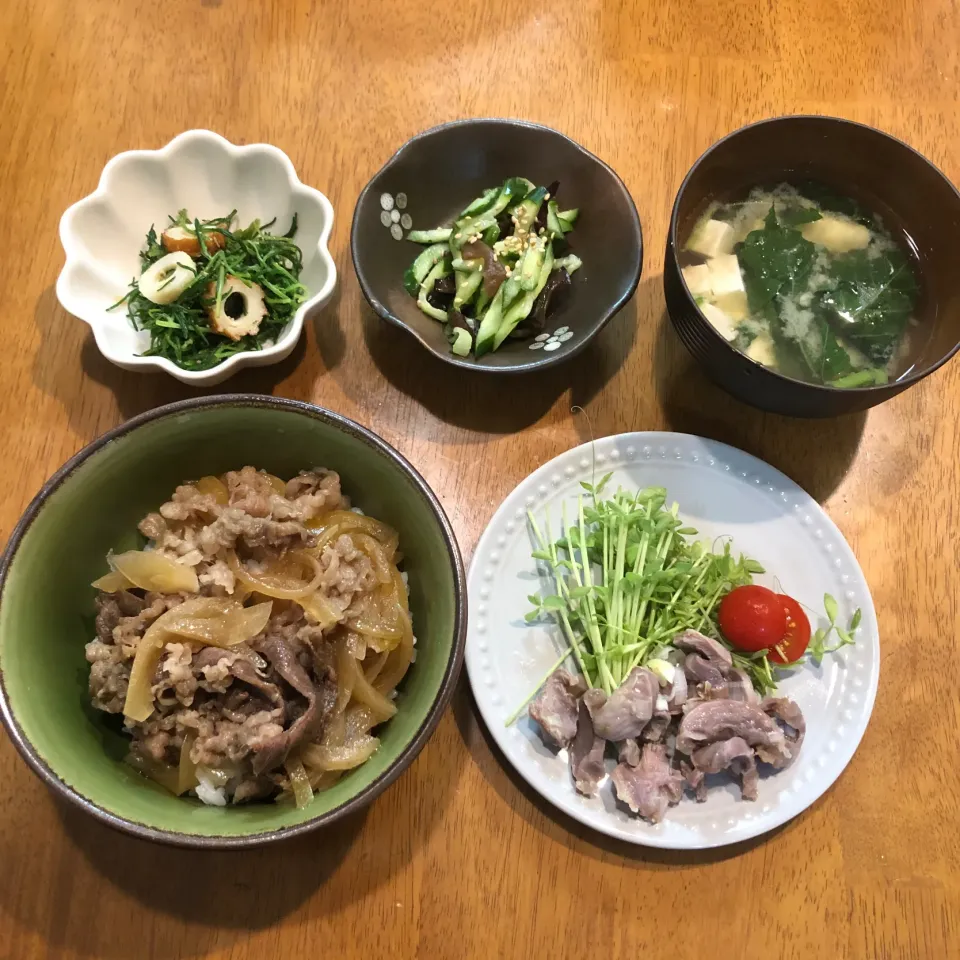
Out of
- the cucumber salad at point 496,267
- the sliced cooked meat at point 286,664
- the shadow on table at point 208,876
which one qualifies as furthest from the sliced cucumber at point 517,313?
the shadow on table at point 208,876

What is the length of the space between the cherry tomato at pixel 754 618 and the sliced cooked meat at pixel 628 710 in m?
0.22

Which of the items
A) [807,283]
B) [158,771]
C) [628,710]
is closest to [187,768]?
[158,771]

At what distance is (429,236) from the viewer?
192 centimetres

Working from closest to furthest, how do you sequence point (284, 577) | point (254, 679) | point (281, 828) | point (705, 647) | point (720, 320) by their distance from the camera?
point (281, 828) < point (254, 679) < point (284, 577) < point (705, 647) < point (720, 320)

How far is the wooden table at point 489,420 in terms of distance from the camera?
1598 mm

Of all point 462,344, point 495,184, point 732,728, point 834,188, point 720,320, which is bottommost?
point 732,728

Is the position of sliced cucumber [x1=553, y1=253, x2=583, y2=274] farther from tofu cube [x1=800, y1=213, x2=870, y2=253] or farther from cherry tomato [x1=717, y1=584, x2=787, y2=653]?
cherry tomato [x1=717, y1=584, x2=787, y2=653]

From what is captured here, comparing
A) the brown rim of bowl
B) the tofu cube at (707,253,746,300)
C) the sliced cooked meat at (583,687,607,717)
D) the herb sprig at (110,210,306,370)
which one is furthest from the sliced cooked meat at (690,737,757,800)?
the herb sprig at (110,210,306,370)

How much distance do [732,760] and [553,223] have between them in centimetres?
132

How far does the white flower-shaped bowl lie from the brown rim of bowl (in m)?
0.29

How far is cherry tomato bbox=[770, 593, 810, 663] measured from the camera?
1.68m

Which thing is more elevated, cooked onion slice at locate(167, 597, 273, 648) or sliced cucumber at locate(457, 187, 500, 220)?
sliced cucumber at locate(457, 187, 500, 220)

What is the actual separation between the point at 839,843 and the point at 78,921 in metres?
1.63

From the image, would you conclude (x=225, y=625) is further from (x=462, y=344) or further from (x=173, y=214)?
(x=173, y=214)
